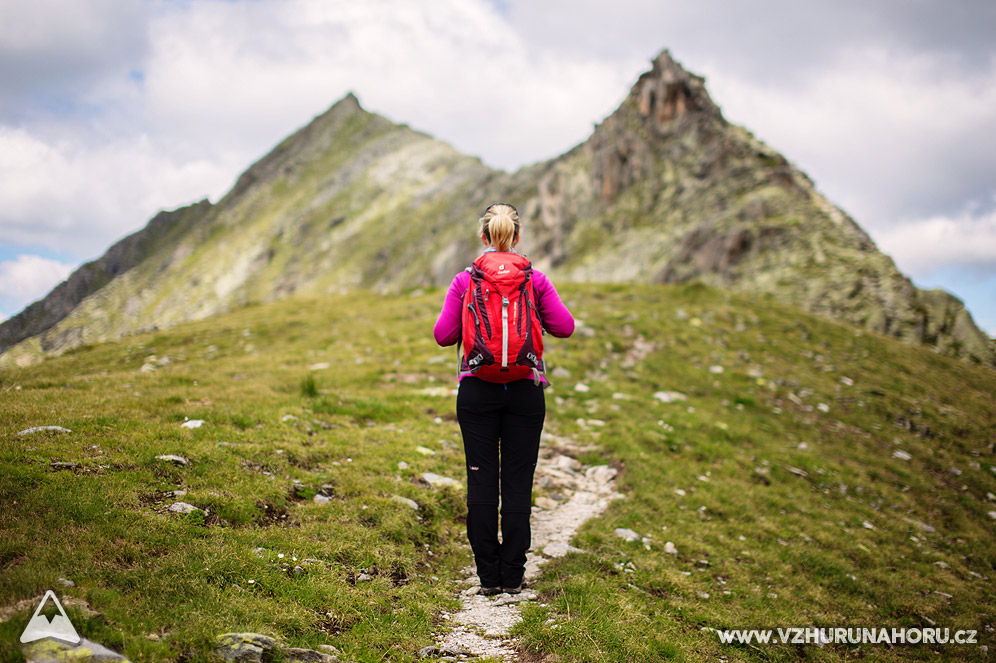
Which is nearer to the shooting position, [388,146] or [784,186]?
[784,186]

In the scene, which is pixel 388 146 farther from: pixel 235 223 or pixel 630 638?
pixel 630 638

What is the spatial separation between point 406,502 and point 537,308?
12.1 feet

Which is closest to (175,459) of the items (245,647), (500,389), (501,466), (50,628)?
(50,628)

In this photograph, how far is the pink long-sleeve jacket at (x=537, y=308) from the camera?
588 cm

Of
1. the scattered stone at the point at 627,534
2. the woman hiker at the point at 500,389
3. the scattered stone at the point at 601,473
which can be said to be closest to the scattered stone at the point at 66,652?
the woman hiker at the point at 500,389

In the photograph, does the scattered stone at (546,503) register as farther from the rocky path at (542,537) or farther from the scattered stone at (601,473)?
the scattered stone at (601,473)

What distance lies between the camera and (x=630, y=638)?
16.7 feet

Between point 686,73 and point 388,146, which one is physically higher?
point 388,146

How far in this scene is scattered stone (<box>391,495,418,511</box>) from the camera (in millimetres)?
7336

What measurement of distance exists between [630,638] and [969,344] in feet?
92.3

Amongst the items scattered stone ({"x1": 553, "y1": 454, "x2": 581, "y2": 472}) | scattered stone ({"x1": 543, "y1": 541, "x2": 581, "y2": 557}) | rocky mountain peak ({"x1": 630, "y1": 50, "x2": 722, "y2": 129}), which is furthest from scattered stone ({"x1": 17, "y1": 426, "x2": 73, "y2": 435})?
rocky mountain peak ({"x1": 630, "y1": 50, "x2": 722, "y2": 129})

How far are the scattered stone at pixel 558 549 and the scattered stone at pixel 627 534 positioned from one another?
95 cm

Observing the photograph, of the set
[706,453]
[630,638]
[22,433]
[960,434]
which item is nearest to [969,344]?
[960,434]

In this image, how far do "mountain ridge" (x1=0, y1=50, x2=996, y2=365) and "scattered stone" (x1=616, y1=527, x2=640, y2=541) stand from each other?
80.2 ft
